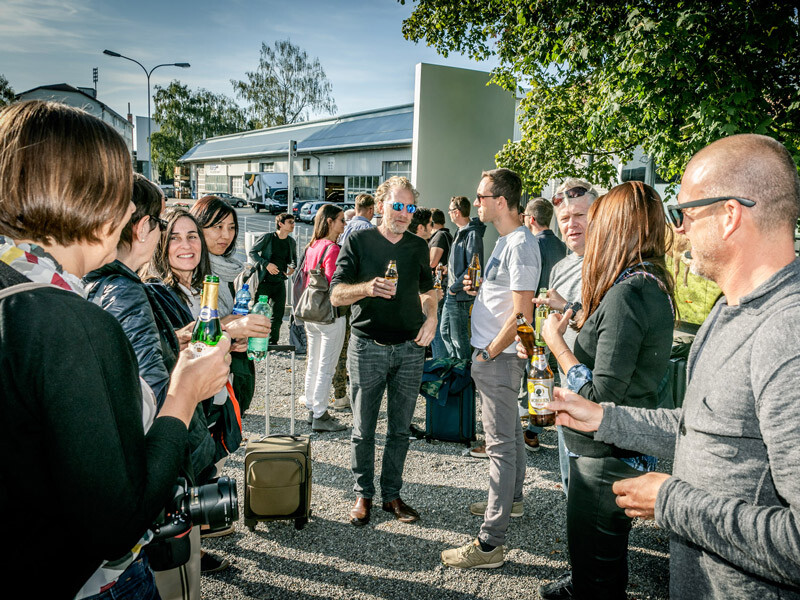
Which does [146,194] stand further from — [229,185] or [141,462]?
[229,185]

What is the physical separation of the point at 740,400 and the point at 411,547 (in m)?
2.75

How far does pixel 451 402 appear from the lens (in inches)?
190

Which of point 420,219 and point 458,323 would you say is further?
point 420,219

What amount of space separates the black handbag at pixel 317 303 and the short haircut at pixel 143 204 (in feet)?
9.36

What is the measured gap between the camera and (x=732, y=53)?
4934 millimetres

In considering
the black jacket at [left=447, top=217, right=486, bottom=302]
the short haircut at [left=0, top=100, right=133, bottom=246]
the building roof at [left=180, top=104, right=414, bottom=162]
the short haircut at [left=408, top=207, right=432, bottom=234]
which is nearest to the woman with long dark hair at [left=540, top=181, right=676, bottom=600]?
the short haircut at [left=0, top=100, right=133, bottom=246]

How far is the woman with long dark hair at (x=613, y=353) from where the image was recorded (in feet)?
7.04

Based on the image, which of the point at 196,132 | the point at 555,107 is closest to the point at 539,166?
the point at 555,107

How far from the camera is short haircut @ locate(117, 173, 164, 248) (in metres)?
2.27

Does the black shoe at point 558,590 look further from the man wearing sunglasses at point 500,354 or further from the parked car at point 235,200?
the parked car at point 235,200

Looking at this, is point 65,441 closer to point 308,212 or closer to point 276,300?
point 276,300

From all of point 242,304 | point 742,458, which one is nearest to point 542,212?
Answer: point 242,304

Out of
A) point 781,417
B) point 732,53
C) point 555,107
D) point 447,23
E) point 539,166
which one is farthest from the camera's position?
point 447,23

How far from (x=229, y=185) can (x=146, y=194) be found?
171 ft
